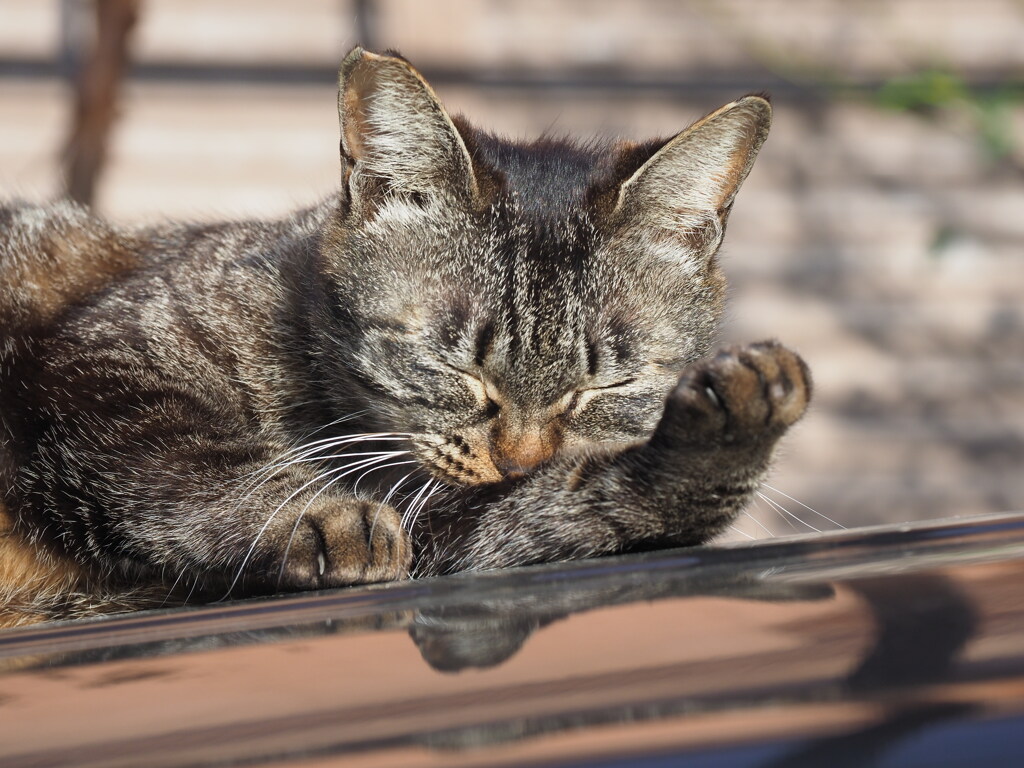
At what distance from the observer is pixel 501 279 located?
1.93 metres

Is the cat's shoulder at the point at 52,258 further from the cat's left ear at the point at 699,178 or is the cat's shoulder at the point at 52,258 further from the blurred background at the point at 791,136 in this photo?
the blurred background at the point at 791,136

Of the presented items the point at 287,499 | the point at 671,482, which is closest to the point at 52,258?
the point at 287,499

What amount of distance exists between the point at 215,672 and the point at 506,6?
180 inches

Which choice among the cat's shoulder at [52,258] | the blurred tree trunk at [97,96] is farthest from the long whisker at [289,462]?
the blurred tree trunk at [97,96]

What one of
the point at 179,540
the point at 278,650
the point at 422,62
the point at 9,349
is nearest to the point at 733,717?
the point at 278,650

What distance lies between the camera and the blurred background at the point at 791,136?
4.75 meters

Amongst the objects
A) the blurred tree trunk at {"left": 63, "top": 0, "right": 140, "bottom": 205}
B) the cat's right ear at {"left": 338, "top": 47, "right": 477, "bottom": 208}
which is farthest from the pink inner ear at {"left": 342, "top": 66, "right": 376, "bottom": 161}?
the blurred tree trunk at {"left": 63, "top": 0, "right": 140, "bottom": 205}

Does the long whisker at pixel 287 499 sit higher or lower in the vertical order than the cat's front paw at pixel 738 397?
lower

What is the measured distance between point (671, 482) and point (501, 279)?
571 millimetres

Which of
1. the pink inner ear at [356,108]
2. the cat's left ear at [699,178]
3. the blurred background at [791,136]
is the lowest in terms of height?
the blurred background at [791,136]

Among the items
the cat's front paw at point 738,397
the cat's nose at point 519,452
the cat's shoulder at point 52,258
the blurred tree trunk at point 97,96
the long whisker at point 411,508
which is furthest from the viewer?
the blurred tree trunk at point 97,96

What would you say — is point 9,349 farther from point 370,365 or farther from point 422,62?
point 422,62

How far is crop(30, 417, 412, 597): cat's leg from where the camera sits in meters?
1.51

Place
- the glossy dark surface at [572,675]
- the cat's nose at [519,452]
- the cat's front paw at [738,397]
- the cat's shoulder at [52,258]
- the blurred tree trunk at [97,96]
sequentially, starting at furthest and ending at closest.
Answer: the blurred tree trunk at [97,96]
the cat's shoulder at [52,258]
the cat's nose at [519,452]
the cat's front paw at [738,397]
the glossy dark surface at [572,675]
